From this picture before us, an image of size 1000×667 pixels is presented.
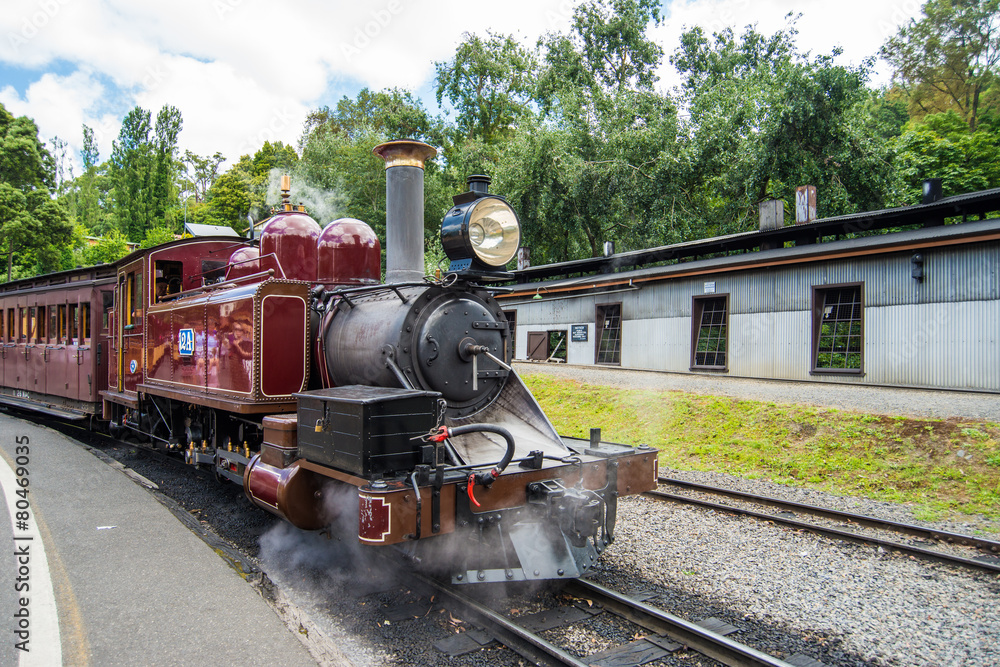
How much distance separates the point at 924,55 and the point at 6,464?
4235 centimetres

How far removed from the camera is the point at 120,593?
418 cm

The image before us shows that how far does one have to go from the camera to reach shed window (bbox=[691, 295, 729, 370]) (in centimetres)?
1398

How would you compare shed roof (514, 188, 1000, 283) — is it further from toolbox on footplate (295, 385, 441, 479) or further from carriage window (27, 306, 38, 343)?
carriage window (27, 306, 38, 343)

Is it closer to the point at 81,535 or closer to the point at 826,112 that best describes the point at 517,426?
the point at 81,535

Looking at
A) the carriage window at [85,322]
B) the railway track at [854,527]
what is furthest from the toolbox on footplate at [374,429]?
the carriage window at [85,322]

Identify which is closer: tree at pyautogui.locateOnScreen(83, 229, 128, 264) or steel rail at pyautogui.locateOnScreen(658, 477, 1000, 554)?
steel rail at pyautogui.locateOnScreen(658, 477, 1000, 554)

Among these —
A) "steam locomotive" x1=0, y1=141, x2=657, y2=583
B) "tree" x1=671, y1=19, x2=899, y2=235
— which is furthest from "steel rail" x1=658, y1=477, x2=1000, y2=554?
"tree" x1=671, y1=19, x2=899, y2=235

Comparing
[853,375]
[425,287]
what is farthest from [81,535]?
[853,375]

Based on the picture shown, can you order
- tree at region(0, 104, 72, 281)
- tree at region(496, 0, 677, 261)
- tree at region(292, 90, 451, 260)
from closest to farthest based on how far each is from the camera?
tree at region(496, 0, 677, 261), tree at region(0, 104, 72, 281), tree at region(292, 90, 451, 260)

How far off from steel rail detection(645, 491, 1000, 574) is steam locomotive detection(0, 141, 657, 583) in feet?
5.53

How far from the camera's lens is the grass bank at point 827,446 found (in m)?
7.29

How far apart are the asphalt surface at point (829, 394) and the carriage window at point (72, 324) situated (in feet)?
35.2

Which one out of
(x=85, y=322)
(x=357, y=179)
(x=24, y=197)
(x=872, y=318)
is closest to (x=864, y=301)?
(x=872, y=318)

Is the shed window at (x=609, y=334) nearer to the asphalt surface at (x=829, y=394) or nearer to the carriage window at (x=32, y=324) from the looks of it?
the asphalt surface at (x=829, y=394)
